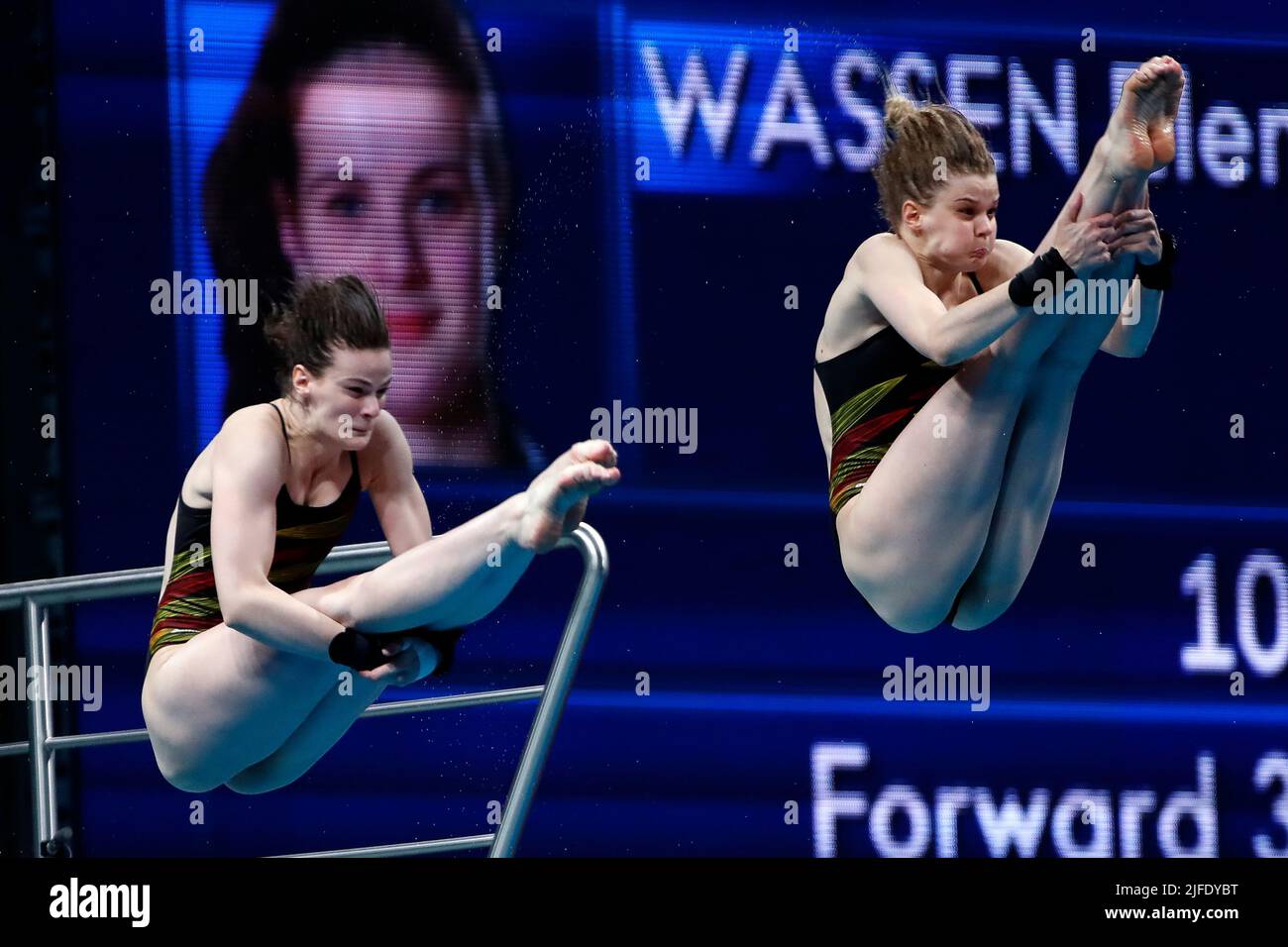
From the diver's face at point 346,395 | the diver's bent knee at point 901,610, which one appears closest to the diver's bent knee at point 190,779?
the diver's face at point 346,395

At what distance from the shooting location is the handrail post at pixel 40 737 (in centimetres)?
363

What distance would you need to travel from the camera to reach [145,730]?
364cm

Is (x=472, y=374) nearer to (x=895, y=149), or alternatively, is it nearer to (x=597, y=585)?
(x=597, y=585)

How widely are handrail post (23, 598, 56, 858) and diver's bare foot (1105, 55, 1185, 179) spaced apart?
82.3 inches

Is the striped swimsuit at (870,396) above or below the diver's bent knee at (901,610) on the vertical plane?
above

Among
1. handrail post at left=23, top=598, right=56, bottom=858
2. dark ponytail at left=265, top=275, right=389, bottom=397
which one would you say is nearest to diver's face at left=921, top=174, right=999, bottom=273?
dark ponytail at left=265, top=275, right=389, bottom=397

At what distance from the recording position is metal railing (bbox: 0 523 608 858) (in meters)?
3.63

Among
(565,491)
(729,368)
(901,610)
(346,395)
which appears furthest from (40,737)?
(901,610)

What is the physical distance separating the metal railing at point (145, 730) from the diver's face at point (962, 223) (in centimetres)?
88

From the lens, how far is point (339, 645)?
3439 mm

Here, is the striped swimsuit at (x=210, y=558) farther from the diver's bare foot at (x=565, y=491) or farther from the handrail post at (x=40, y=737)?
the diver's bare foot at (x=565, y=491)
